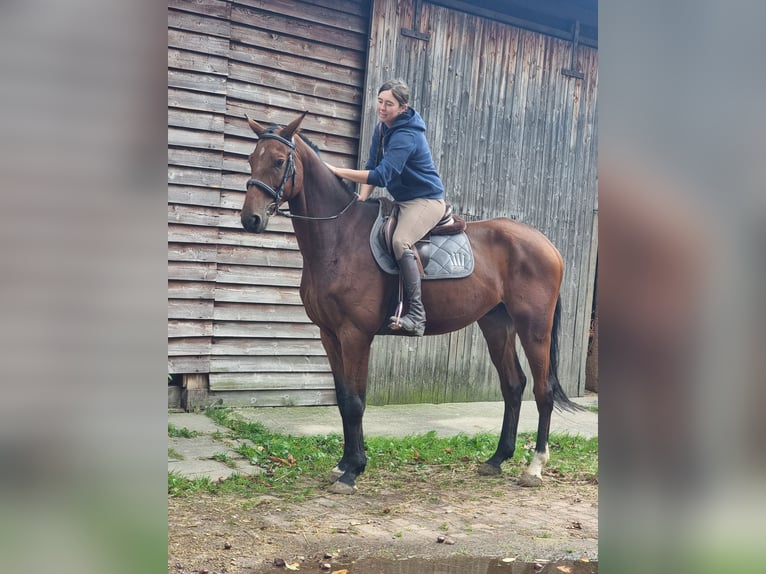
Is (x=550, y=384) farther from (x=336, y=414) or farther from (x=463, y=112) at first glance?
(x=463, y=112)

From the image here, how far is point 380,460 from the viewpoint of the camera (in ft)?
17.1

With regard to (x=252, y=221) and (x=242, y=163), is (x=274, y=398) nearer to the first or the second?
(x=242, y=163)

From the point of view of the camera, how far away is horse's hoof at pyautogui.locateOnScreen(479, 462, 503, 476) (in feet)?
16.5

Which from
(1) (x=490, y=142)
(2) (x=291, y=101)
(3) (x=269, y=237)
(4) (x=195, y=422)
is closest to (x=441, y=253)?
(3) (x=269, y=237)

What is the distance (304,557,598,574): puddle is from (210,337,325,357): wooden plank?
3776mm

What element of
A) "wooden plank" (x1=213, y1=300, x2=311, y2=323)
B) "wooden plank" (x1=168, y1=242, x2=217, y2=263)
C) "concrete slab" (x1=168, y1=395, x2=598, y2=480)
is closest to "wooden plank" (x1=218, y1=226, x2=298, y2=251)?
"wooden plank" (x1=168, y1=242, x2=217, y2=263)

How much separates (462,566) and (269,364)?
3994 millimetres

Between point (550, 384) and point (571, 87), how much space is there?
4.95m

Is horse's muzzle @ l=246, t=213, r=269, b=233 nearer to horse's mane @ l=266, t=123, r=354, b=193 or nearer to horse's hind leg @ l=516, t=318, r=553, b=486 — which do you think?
horse's mane @ l=266, t=123, r=354, b=193

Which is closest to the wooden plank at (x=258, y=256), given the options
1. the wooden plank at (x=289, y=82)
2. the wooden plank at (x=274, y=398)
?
the wooden plank at (x=274, y=398)

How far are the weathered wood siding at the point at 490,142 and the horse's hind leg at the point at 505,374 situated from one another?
7.61 feet

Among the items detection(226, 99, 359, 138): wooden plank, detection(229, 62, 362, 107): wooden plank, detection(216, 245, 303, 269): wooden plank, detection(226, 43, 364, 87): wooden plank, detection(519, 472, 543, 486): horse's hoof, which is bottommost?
detection(519, 472, 543, 486): horse's hoof

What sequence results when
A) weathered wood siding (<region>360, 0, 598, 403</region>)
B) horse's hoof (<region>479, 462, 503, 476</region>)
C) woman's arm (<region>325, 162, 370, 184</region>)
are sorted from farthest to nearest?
weathered wood siding (<region>360, 0, 598, 403</region>) < horse's hoof (<region>479, 462, 503, 476</region>) < woman's arm (<region>325, 162, 370, 184</region>)
